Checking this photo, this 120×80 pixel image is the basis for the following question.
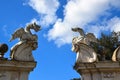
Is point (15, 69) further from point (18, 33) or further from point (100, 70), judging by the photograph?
point (100, 70)

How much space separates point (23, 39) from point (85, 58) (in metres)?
3.11

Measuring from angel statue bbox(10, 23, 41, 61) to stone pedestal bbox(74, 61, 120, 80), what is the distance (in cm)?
227

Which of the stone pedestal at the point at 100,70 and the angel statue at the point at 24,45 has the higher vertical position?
the angel statue at the point at 24,45

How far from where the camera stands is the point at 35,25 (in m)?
15.2

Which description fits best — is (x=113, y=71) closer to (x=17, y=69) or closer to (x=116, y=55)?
(x=116, y=55)

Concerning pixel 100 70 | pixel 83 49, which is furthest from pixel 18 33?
pixel 100 70

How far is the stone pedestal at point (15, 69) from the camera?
563 inches

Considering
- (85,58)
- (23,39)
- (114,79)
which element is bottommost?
(114,79)

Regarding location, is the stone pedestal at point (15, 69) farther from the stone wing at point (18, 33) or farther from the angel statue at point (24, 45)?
the stone wing at point (18, 33)

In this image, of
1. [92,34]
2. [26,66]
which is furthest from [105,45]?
[26,66]

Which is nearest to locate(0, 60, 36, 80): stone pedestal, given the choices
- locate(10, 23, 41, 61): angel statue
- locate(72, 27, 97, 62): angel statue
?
locate(10, 23, 41, 61): angel statue

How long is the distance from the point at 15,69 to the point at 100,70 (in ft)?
13.0

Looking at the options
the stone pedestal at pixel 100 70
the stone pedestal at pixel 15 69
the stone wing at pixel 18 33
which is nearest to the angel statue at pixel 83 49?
the stone pedestal at pixel 100 70

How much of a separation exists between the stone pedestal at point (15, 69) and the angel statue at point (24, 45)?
0.36m
